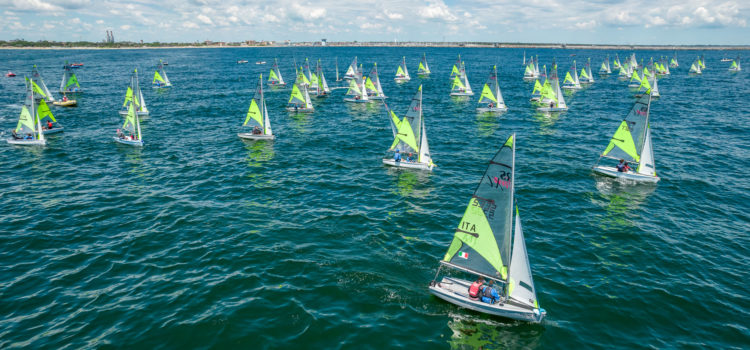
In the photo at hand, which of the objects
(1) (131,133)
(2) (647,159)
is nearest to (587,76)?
(2) (647,159)

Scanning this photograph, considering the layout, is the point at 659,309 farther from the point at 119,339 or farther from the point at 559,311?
the point at 119,339

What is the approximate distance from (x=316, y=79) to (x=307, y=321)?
87.9m

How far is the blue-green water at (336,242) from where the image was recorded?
20.9 metres

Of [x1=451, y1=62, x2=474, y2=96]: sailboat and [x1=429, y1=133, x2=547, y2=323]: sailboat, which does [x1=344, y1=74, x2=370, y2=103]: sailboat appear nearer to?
[x1=451, y1=62, x2=474, y2=96]: sailboat

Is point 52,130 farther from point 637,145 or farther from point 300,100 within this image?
point 637,145

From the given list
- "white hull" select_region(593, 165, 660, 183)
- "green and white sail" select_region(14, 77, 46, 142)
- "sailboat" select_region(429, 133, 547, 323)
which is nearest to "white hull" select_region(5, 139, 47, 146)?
"green and white sail" select_region(14, 77, 46, 142)

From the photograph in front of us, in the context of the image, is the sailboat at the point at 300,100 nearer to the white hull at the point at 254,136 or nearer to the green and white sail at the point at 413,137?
the white hull at the point at 254,136

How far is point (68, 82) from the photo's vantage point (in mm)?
94125

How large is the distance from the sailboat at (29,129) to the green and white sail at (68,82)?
4868 centimetres

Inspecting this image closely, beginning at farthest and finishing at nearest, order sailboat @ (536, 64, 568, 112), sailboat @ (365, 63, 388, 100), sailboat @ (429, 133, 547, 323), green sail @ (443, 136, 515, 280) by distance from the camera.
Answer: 1. sailboat @ (365, 63, 388, 100)
2. sailboat @ (536, 64, 568, 112)
3. sailboat @ (429, 133, 547, 323)
4. green sail @ (443, 136, 515, 280)

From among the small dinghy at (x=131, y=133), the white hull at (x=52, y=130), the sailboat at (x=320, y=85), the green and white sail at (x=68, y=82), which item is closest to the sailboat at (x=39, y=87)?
the green and white sail at (x=68, y=82)

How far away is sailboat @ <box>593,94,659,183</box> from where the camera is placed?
1601 inches

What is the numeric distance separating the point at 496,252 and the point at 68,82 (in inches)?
4512

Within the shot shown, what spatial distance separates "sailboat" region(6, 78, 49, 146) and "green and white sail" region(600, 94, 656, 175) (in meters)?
76.2
